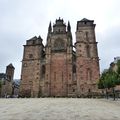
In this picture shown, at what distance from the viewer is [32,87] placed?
53938 millimetres

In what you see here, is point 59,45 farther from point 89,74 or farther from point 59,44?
point 89,74

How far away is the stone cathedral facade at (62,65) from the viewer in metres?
51.4

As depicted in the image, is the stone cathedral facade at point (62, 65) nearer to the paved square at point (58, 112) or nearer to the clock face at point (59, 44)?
the clock face at point (59, 44)

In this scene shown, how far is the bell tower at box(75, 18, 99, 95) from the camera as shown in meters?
50.8

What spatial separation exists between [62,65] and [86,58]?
21.5 feet

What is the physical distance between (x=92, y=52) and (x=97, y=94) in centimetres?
1156

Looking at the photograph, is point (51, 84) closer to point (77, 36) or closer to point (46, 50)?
point (46, 50)

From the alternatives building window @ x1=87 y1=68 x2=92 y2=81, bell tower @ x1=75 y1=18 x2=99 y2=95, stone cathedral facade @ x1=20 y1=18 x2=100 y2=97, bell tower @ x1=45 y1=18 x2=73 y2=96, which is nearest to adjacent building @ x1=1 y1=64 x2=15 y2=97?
stone cathedral facade @ x1=20 y1=18 x2=100 y2=97

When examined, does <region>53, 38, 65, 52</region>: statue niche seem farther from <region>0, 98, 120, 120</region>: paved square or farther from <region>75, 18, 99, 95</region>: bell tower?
<region>0, 98, 120, 120</region>: paved square

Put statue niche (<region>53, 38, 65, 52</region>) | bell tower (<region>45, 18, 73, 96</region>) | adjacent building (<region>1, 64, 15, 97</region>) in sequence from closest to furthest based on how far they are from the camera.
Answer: bell tower (<region>45, 18, 73, 96</region>) → statue niche (<region>53, 38, 65, 52</region>) → adjacent building (<region>1, 64, 15, 97</region>)

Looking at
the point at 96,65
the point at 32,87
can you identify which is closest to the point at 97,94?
the point at 96,65

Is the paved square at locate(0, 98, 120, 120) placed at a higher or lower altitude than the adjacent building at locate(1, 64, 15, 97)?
lower

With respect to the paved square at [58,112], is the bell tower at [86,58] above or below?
above

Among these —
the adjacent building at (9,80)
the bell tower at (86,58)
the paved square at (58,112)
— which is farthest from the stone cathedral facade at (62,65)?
the paved square at (58,112)
